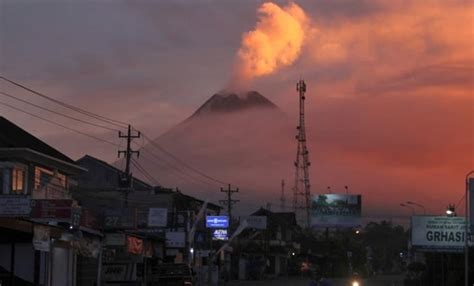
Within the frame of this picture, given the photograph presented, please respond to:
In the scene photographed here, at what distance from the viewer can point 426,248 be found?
66.2 metres

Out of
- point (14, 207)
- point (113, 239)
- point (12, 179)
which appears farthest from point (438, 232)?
point (14, 207)

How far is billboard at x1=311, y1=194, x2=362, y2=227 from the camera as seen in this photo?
329 feet

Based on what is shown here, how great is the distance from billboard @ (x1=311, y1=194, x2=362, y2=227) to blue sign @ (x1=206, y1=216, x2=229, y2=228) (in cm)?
2275

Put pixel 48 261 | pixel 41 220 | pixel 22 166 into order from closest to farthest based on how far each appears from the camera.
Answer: pixel 41 220 < pixel 48 261 < pixel 22 166

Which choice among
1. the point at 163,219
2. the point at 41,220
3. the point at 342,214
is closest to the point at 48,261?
the point at 41,220

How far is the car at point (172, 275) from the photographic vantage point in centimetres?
4631

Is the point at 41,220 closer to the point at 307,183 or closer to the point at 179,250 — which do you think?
the point at 179,250

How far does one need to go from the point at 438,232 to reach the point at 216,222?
942 inches

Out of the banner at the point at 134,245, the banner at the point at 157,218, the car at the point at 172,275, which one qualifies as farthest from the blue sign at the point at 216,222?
the banner at the point at 134,245

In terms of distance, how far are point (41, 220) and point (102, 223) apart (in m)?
7.21

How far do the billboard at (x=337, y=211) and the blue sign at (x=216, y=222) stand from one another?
2275cm

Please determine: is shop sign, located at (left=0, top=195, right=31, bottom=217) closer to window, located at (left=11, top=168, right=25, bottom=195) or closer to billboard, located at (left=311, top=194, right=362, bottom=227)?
window, located at (left=11, top=168, right=25, bottom=195)

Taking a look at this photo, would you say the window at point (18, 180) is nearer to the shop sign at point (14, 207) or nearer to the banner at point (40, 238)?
the shop sign at point (14, 207)

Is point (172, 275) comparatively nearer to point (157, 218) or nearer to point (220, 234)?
point (157, 218)
